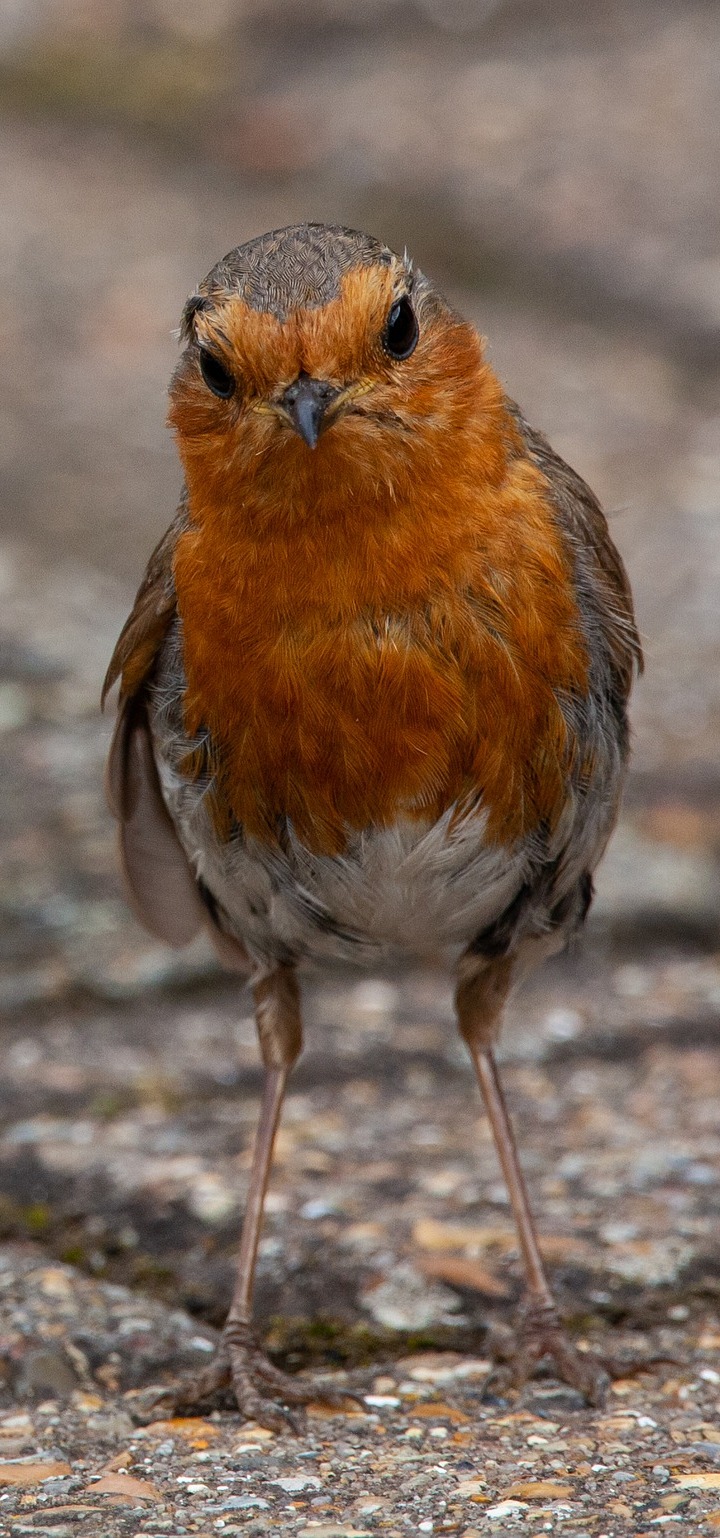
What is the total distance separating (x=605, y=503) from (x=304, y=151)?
109 inches

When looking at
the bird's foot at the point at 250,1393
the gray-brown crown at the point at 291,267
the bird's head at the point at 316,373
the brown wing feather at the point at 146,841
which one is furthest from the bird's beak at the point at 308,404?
the bird's foot at the point at 250,1393

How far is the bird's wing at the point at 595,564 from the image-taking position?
344 cm

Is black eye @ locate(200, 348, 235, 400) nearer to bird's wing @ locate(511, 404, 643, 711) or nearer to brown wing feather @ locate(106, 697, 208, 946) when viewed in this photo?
bird's wing @ locate(511, 404, 643, 711)

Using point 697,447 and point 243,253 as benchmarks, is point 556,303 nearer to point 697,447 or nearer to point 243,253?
point 697,447

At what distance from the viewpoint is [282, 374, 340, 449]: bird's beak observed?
2.88m

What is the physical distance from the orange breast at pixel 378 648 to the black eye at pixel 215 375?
172mm

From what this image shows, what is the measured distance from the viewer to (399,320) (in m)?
3.13

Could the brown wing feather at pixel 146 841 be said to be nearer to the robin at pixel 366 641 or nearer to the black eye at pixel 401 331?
the robin at pixel 366 641

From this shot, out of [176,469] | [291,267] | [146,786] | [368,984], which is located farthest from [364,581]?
[176,469]

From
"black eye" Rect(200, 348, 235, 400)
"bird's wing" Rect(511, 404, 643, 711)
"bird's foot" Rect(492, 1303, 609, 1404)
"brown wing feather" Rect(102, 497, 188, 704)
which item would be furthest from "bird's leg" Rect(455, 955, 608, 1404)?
"black eye" Rect(200, 348, 235, 400)

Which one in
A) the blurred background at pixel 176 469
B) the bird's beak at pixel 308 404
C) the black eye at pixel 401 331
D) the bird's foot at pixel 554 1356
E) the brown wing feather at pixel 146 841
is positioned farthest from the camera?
the blurred background at pixel 176 469

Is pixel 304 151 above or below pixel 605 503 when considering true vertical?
above

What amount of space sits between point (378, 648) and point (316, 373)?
1.45ft

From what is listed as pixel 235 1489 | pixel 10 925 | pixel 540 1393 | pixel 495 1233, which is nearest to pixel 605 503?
pixel 10 925
